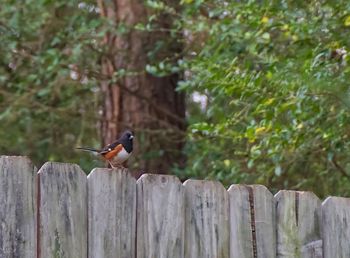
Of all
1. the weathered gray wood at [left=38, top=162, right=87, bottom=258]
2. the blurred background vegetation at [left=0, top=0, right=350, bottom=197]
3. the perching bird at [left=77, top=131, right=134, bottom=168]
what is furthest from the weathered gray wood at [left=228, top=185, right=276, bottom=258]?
the perching bird at [left=77, top=131, right=134, bottom=168]

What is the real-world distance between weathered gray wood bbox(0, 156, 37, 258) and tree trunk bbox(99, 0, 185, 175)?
5.66 meters

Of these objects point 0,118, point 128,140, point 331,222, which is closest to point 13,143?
point 0,118

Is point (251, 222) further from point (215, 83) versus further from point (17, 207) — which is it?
point (215, 83)

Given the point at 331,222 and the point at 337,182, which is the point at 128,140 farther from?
the point at 337,182

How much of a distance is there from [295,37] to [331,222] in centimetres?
248

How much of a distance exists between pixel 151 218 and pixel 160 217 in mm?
39

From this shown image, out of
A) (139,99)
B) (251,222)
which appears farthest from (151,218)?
(139,99)

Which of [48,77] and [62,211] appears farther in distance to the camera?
[48,77]

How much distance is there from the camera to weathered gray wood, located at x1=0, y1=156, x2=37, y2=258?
9.18 feet

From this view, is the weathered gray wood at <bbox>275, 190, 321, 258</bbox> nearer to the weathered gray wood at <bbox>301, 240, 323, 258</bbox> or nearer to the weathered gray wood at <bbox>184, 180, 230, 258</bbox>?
the weathered gray wood at <bbox>301, 240, 323, 258</bbox>

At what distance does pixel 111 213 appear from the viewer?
10.1ft

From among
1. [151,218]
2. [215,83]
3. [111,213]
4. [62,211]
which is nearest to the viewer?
[62,211]

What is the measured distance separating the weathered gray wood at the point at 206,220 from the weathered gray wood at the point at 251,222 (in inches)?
1.6

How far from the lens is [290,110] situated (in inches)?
216
